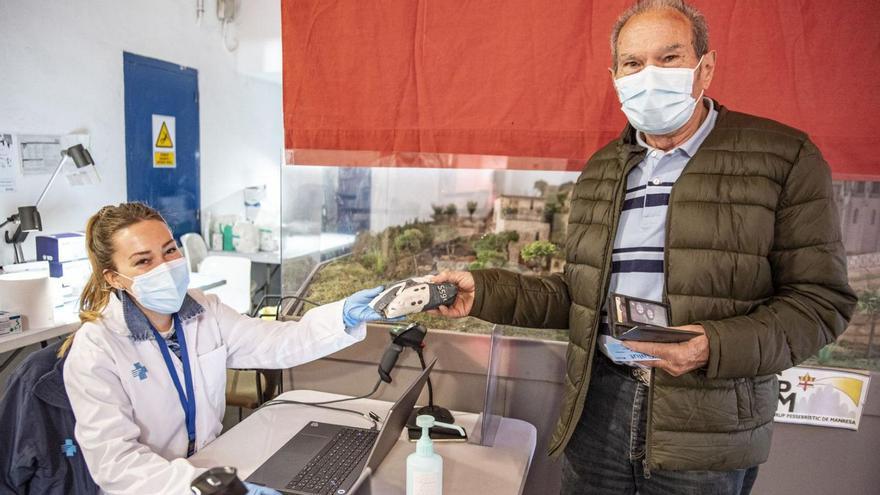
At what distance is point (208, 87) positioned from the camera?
533cm

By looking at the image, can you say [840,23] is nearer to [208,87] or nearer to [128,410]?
[128,410]

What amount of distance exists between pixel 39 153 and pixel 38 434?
3.15 m

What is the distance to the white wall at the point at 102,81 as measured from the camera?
358 cm

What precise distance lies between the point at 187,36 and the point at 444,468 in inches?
191

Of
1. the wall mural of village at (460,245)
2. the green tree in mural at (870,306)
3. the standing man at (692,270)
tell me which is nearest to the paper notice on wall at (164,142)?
the wall mural of village at (460,245)

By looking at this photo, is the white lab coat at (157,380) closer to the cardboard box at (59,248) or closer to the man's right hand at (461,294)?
the man's right hand at (461,294)

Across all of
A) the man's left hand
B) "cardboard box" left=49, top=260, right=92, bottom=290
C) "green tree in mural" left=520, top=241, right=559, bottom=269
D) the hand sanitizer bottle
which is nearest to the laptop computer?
the hand sanitizer bottle

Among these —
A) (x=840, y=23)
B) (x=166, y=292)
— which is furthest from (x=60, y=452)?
(x=840, y=23)

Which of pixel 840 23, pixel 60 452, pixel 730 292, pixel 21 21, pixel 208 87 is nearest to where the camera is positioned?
pixel 730 292

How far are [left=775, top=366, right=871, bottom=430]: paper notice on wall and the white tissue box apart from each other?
3315 millimetres

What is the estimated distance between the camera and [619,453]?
1333mm

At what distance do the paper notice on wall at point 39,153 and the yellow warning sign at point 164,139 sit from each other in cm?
90

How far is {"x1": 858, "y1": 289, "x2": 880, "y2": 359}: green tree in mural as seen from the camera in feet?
6.09

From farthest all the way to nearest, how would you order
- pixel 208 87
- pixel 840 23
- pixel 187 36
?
pixel 208 87
pixel 187 36
pixel 840 23
